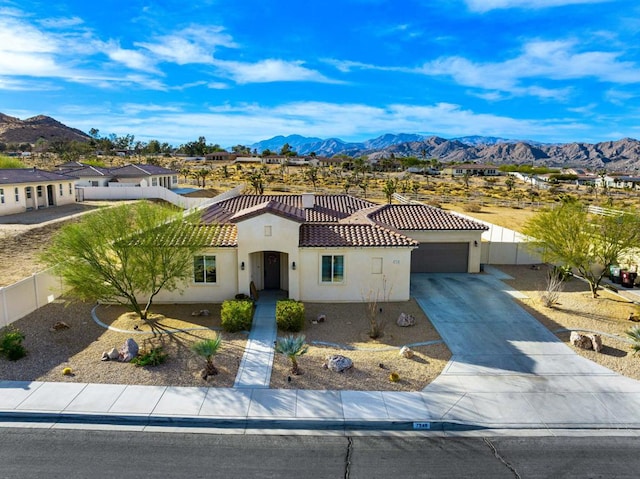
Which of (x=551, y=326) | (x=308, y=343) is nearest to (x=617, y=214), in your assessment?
(x=551, y=326)

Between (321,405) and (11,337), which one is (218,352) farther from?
(11,337)

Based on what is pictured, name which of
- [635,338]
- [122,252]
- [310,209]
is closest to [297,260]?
[122,252]

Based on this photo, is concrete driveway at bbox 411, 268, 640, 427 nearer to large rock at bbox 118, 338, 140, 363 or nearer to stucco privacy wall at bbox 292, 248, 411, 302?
stucco privacy wall at bbox 292, 248, 411, 302

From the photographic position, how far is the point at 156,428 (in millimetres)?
11305

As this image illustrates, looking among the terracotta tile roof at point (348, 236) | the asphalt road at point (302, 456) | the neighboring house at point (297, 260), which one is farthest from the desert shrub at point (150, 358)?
the terracotta tile roof at point (348, 236)

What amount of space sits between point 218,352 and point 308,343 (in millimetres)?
3155

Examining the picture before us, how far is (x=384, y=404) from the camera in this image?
1228 cm

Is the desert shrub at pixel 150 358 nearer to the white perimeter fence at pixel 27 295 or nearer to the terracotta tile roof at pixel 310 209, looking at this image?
the white perimeter fence at pixel 27 295

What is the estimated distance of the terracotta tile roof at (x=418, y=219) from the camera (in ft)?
86.0

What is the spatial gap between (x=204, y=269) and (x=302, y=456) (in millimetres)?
11637

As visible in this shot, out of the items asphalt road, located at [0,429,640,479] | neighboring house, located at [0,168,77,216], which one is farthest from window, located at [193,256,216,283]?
neighboring house, located at [0,168,77,216]

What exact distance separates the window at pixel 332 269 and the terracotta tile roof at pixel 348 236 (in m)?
0.73

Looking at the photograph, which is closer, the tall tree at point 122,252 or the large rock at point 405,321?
the tall tree at point 122,252

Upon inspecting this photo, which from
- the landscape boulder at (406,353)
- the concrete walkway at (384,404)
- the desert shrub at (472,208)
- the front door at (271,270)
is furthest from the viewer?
the desert shrub at (472,208)
